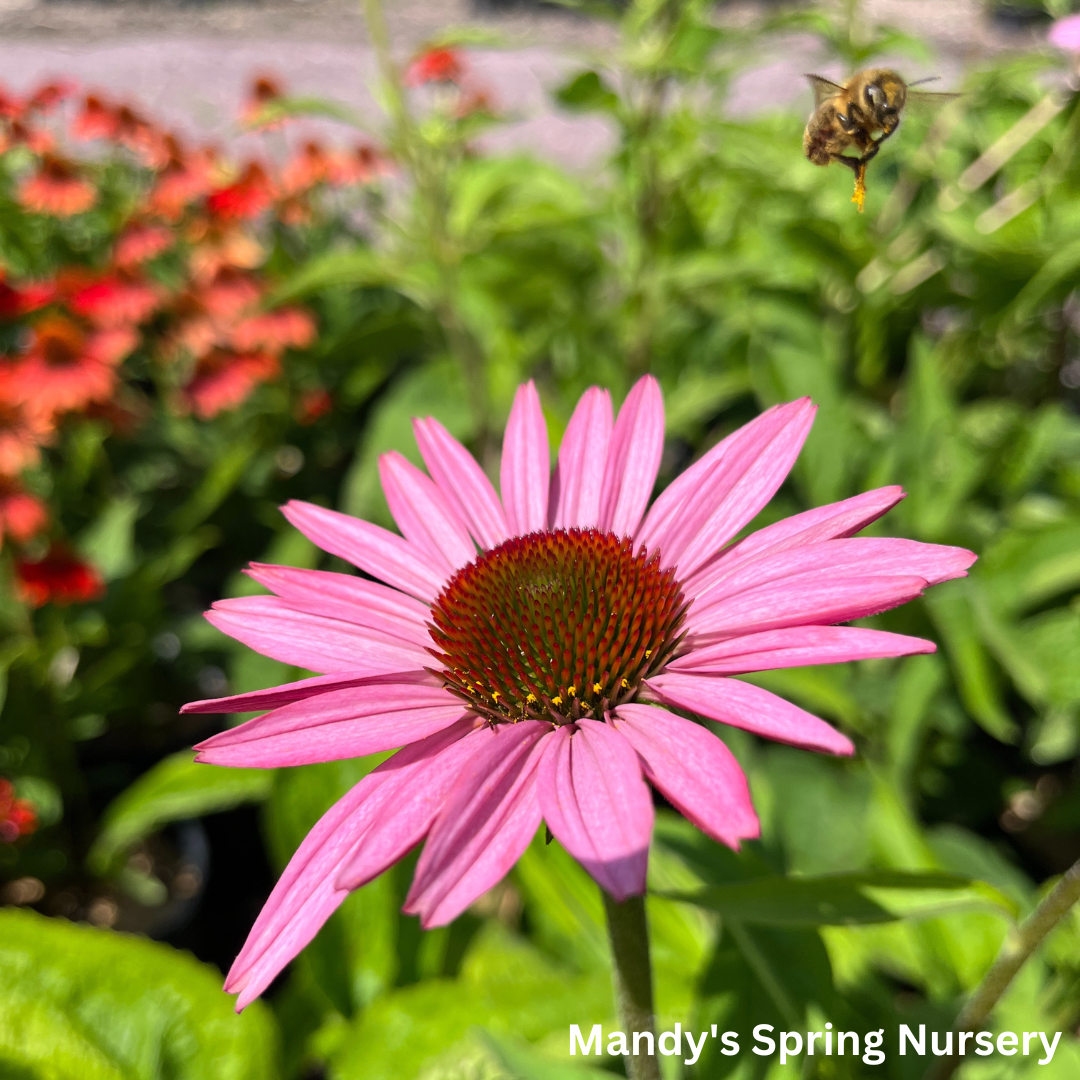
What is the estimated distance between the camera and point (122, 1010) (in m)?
0.90

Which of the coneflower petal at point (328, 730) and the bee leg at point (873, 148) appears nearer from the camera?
the coneflower petal at point (328, 730)

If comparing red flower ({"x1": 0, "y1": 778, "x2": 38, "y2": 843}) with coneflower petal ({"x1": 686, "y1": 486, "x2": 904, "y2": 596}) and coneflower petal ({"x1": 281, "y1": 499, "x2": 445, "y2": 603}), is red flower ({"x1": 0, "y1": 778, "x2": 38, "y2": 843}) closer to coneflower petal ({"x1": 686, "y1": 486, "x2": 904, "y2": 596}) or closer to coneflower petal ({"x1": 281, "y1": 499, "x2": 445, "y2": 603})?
coneflower petal ({"x1": 281, "y1": 499, "x2": 445, "y2": 603})

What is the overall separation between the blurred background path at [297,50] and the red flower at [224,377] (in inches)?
86.2

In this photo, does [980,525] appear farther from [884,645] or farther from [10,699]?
[10,699]

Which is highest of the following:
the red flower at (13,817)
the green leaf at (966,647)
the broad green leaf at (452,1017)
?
the green leaf at (966,647)

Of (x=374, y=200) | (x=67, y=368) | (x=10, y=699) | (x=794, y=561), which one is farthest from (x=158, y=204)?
(x=794, y=561)

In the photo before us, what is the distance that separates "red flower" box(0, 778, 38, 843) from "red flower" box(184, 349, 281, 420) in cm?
73

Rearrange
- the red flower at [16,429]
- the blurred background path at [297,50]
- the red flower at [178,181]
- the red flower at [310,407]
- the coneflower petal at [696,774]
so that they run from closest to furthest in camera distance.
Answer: the coneflower petal at [696,774], the red flower at [16,429], the red flower at [310,407], the red flower at [178,181], the blurred background path at [297,50]

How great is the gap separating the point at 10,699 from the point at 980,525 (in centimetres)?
141

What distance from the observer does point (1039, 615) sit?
4.09 feet

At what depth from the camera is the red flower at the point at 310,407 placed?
190 cm

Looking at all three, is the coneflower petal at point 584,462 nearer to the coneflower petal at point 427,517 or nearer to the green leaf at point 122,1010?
the coneflower petal at point 427,517

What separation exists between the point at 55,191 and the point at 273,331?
605 mm

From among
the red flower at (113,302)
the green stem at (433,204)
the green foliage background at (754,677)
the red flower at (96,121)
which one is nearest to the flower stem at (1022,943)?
the green foliage background at (754,677)
